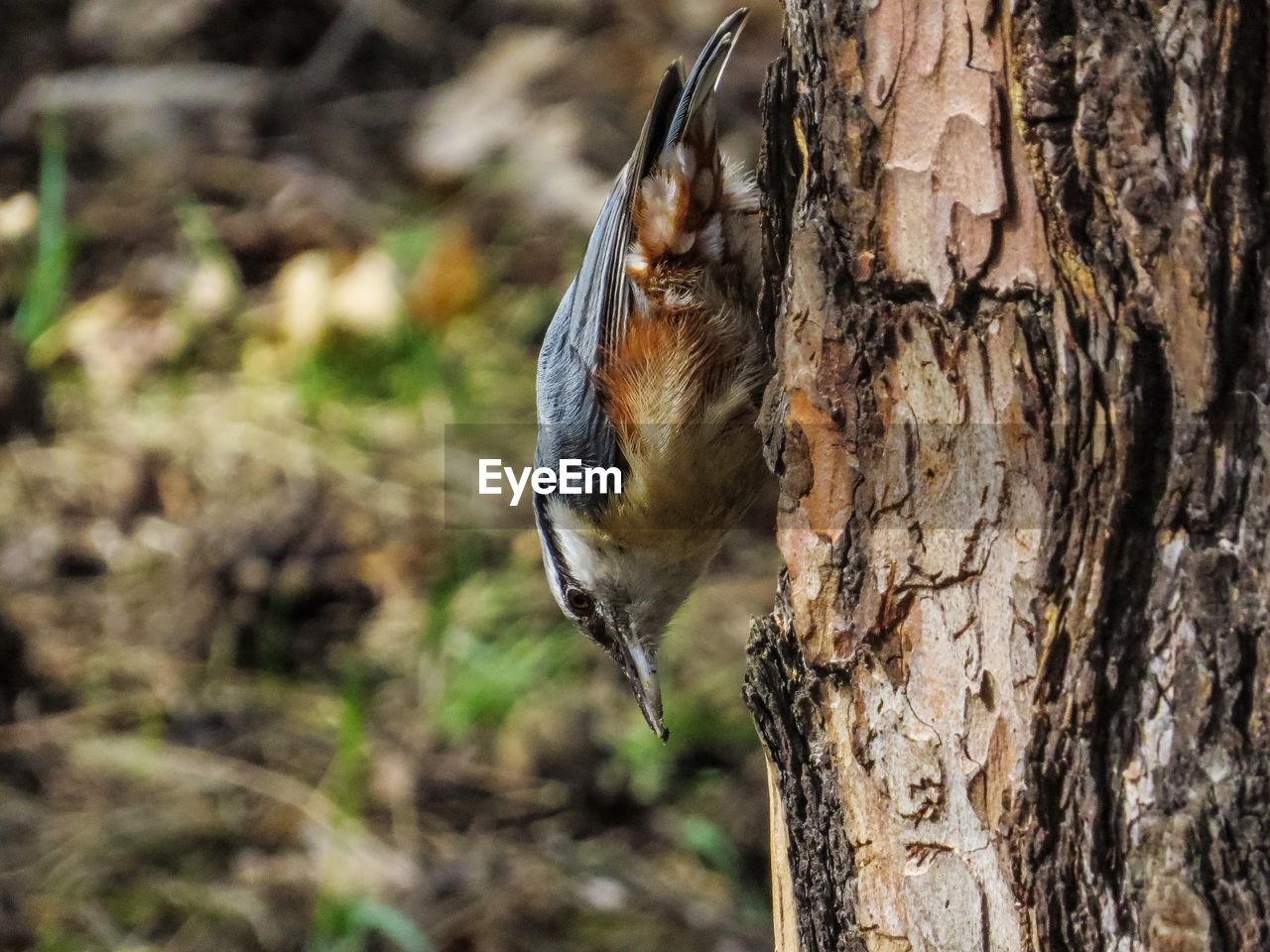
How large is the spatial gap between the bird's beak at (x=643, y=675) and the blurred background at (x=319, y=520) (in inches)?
32.5

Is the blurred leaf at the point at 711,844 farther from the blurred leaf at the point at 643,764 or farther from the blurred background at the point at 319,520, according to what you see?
the blurred leaf at the point at 643,764

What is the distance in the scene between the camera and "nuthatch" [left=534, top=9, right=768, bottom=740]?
275cm

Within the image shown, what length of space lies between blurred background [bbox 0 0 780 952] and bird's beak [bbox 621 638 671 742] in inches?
32.5

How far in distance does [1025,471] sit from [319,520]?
3683mm

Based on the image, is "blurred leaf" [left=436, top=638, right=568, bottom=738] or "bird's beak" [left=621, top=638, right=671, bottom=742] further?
"blurred leaf" [left=436, top=638, right=568, bottom=738]

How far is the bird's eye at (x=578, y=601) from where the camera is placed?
127 inches

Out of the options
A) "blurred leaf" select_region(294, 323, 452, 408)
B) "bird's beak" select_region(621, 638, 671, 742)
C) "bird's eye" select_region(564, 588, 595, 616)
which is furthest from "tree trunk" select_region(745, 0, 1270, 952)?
"blurred leaf" select_region(294, 323, 452, 408)

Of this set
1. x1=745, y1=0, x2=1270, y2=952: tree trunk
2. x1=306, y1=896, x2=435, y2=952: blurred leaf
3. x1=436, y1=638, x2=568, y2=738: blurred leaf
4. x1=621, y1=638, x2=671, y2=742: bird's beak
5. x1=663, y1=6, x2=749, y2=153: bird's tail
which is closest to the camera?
x1=745, y1=0, x2=1270, y2=952: tree trunk

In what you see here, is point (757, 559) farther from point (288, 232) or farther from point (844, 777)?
point (844, 777)

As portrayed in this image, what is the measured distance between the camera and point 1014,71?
1.52 meters

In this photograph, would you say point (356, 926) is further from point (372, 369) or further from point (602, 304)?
point (372, 369)

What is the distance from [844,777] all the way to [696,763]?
7.95 ft

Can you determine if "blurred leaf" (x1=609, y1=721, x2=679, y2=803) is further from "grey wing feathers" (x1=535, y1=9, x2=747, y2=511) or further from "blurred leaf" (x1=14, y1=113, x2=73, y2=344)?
"blurred leaf" (x1=14, y1=113, x2=73, y2=344)

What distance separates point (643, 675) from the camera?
124 inches
